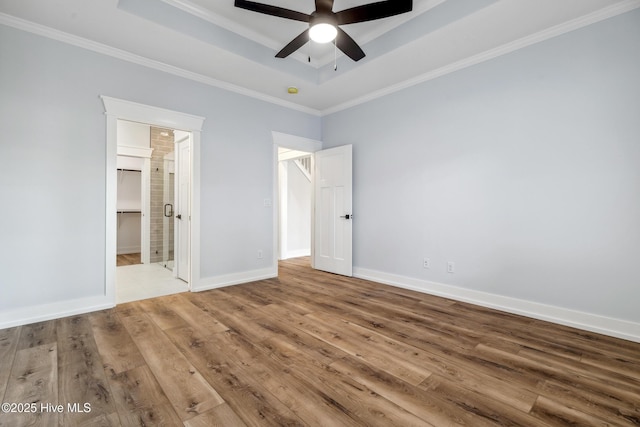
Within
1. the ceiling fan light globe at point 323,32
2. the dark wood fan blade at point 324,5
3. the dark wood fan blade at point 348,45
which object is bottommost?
the ceiling fan light globe at point 323,32

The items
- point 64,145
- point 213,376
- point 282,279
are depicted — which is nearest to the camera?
point 213,376

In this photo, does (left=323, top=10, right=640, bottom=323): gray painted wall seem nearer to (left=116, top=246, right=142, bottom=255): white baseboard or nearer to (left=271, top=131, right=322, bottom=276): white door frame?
(left=271, top=131, right=322, bottom=276): white door frame

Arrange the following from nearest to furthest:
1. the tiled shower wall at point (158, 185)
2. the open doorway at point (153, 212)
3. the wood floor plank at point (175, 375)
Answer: the wood floor plank at point (175, 375)
the open doorway at point (153, 212)
the tiled shower wall at point (158, 185)

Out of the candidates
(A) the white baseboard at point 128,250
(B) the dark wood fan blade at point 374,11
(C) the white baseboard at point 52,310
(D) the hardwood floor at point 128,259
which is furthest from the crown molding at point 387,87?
(A) the white baseboard at point 128,250

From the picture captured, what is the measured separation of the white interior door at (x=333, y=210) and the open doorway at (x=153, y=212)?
7.07 feet

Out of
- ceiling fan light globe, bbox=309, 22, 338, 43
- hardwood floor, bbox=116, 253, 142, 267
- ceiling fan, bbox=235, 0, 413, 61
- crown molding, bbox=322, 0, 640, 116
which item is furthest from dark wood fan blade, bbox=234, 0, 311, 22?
hardwood floor, bbox=116, 253, 142, 267

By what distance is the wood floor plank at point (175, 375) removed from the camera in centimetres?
158

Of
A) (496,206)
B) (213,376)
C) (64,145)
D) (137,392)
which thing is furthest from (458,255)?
(64,145)

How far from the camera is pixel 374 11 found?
2271mm

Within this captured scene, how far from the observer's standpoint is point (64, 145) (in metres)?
2.88

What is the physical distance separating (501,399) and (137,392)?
213 centimetres

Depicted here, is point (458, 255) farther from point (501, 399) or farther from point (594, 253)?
point (501, 399)

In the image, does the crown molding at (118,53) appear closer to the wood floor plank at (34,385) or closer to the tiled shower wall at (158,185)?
the tiled shower wall at (158,185)

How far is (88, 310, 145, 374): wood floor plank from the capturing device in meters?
1.98
